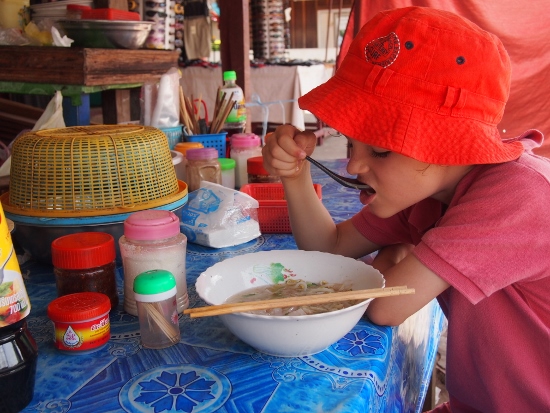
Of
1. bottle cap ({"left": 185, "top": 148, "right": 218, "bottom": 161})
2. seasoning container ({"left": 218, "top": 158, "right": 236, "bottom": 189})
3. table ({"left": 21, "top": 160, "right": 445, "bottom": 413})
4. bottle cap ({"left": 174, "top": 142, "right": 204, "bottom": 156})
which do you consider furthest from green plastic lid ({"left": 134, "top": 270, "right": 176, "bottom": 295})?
bottle cap ({"left": 174, "top": 142, "right": 204, "bottom": 156})

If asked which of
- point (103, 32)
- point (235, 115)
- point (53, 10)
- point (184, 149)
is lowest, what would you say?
point (184, 149)

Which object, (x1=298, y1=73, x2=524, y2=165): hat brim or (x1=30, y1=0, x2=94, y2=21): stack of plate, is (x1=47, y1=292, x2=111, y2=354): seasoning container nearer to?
(x1=298, y1=73, x2=524, y2=165): hat brim

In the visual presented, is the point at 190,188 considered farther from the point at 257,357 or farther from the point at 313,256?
the point at 257,357

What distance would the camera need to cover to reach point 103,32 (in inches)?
80.0

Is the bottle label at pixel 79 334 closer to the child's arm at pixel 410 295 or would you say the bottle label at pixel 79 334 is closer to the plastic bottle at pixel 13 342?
the plastic bottle at pixel 13 342

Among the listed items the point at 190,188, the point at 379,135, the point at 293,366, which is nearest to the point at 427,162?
the point at 379,135

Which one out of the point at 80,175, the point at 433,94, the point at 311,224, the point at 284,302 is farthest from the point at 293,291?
the point at 80,175

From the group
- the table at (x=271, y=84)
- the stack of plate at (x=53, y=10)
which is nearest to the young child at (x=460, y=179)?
the stack of plate at (x=53, y=10)

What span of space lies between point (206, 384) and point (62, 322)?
253 millimetres

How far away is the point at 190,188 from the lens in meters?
1.74

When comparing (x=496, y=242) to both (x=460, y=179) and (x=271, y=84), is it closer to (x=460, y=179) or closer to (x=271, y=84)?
(x=460, y=179)

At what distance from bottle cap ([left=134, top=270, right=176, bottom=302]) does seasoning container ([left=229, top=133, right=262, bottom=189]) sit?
1211 millimetres

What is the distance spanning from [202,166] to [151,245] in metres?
0.78

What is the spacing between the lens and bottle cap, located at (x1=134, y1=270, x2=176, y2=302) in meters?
0.82
